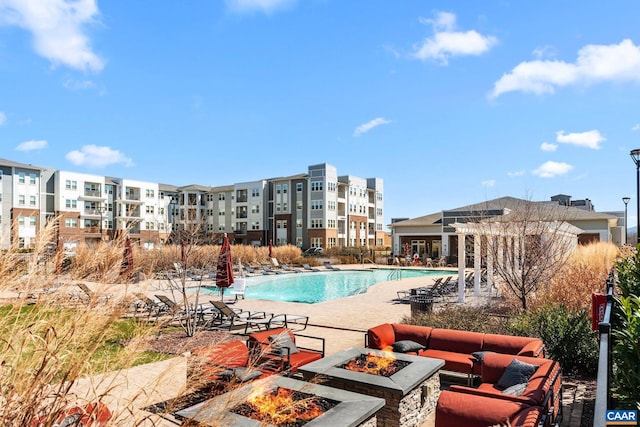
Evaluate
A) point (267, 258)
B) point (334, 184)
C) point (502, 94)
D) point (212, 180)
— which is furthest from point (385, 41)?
point (212, 180)

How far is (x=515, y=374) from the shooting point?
598cm

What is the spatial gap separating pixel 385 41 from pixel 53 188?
56089 mm

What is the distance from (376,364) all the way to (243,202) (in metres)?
56.0

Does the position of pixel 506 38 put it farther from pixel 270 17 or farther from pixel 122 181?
pixel 122 181

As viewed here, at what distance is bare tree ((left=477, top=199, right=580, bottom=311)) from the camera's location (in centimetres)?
1225

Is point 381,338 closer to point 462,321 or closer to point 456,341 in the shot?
point 456,341

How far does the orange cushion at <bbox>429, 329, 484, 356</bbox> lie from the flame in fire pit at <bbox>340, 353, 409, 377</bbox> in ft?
5.95

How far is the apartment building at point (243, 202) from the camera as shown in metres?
51.8

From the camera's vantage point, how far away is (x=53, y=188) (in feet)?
177

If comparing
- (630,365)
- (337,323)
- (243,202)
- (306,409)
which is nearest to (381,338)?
(306,409)

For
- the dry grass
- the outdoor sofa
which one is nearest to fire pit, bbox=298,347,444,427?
the outdoor sofa

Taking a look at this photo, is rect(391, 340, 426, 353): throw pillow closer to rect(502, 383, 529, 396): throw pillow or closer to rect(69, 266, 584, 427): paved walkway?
rect(69, 266, 584, 427): paved walkway

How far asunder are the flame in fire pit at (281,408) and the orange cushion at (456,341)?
3.94 metres

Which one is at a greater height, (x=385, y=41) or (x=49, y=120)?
(x=385, y=41)
